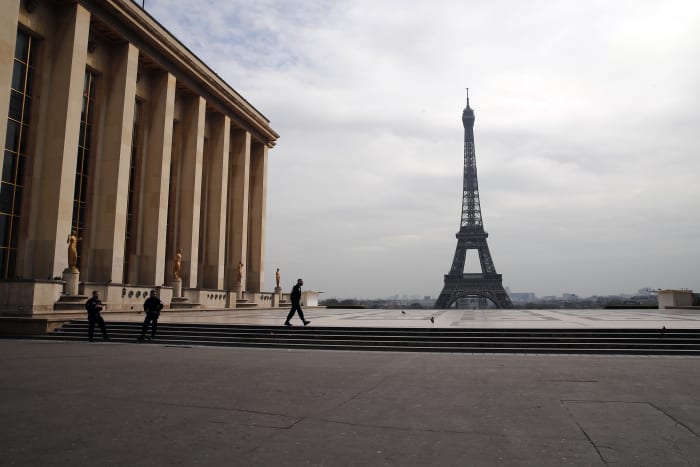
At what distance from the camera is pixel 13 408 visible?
20.5 feet

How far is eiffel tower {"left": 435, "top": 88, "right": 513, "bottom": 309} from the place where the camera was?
85.9 metres

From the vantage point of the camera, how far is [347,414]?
243 inches

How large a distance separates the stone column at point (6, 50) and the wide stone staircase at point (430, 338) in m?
11.5

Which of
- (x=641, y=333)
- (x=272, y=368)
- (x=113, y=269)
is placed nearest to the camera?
(x=272, y=368)

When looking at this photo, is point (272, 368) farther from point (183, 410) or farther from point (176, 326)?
point (176, 326)

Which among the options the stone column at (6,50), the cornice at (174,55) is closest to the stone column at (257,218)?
the cornice at (174,55)

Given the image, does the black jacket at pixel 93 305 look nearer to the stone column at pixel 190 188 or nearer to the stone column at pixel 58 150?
the stone column at pixel 58 150

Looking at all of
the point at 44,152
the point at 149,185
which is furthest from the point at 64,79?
the point at 149,185

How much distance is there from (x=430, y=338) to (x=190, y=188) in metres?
27.8

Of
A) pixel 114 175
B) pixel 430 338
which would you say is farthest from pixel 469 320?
pixel 114 175

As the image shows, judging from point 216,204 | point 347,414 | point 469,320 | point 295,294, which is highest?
point 216,204

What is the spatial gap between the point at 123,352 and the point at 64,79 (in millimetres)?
20052

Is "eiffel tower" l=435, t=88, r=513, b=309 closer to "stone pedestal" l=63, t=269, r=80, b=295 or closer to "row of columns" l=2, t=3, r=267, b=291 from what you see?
"row of columns" l=2, t=3, r=267, b=291

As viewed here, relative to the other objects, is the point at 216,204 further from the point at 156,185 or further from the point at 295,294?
the point at 295,294
